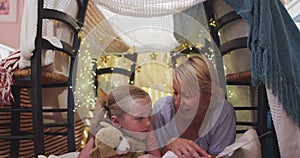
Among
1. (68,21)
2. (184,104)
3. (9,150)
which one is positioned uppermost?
(68,21)

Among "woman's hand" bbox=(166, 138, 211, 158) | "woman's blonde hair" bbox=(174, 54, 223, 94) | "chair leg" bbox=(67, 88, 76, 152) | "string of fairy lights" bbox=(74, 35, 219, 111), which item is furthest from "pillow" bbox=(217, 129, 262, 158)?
"chair leg" bbox=(67, 88, 76, 152)

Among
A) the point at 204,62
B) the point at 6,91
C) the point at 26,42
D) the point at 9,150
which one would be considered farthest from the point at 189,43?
the point at 9,150

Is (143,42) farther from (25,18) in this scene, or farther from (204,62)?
(25,18)

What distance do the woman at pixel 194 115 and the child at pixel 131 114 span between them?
0.05 meters

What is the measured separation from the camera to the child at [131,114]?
3.59ft

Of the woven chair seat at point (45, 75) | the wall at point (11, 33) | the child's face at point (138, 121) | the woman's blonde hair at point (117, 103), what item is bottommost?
the child's face at point (138, 121)

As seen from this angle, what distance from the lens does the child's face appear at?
109 centimetres

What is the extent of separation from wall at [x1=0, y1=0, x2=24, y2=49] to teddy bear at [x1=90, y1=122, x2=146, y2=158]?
246 cm

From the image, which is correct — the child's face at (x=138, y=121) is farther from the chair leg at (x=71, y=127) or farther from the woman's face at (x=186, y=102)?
the chair leg at (x=71, y=127)

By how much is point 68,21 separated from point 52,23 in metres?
0.07

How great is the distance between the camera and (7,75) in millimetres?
1416

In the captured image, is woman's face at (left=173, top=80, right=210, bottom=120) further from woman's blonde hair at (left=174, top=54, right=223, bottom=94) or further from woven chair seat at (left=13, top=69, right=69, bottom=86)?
woven chair seat at (left=13, top=69, right=69, bottom=86)

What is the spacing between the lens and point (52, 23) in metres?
1.48

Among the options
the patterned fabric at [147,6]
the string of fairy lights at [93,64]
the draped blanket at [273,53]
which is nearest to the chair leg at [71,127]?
the string of fairy lights at [93,64]
